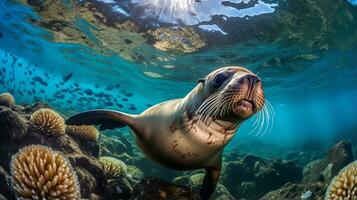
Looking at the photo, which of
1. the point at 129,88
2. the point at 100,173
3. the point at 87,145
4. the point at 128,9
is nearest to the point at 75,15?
the point at 128,9

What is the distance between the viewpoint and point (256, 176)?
11203mm

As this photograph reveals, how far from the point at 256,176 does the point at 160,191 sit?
7.82 metres

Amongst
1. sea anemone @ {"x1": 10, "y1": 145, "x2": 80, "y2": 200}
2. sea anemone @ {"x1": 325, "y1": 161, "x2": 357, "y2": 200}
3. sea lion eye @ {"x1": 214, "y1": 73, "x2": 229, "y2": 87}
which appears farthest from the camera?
sea anemone @ {"x1": 325, "y1": 161, "x2": 357, "y2": 200}

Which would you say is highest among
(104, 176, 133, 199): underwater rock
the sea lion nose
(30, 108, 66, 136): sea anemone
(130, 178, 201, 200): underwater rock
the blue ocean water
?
the sea lion nose

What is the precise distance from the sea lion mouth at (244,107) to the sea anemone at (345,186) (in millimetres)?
2039

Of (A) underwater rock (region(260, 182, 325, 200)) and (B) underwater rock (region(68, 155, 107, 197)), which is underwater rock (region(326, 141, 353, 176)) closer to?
(A) underwater rock (region(260, 182, 325, 200))

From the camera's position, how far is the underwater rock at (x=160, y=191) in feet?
13.5

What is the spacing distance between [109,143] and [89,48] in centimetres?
1123

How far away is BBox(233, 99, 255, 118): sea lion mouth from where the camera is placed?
3.34 meters

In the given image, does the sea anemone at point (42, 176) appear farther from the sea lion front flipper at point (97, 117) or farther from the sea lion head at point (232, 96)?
the sea lion head at point (232, 96)

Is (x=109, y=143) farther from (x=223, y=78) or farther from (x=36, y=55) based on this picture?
(x=36, y=55)

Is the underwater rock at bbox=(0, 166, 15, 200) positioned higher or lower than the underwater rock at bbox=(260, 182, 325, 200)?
higher

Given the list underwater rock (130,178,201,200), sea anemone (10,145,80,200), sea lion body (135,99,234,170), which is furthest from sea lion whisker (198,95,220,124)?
sea anemone (10,145,80,200)

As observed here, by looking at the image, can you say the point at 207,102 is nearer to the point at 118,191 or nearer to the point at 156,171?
the point at 118,191
